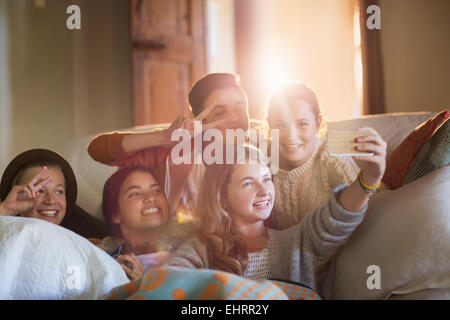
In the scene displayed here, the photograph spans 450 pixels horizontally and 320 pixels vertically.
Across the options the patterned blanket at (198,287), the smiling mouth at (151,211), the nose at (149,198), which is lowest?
the patterned blanket at (198,287)

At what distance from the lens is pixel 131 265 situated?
112 centimetres

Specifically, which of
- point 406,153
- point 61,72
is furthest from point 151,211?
point 61,72

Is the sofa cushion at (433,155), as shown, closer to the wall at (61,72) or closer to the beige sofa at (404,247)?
the beige sofa at (404,247)

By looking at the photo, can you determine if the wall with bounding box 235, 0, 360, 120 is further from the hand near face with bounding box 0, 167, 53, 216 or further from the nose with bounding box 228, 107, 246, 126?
the hand near face with bounding box 0, 167, 53, 216

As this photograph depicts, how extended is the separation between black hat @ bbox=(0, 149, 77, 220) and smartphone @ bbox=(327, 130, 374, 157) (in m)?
0.67

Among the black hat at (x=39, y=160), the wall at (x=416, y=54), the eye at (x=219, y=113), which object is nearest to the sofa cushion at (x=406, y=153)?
the eye at (x=219, y=113)

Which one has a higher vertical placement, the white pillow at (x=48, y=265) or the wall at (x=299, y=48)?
the wall at (x=299, y=48)

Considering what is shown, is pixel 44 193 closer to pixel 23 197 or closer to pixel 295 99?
pixel 23 197

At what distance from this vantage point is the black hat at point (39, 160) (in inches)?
47.5

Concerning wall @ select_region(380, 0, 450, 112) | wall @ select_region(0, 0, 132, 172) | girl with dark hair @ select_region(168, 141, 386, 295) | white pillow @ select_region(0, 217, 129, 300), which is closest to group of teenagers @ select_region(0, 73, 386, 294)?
girl with dark hair @ select_region(168, 141, 386, 295)

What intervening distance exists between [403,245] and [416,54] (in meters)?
1.44

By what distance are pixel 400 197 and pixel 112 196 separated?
701mm

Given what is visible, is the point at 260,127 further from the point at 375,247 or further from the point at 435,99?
the point at 435,99
